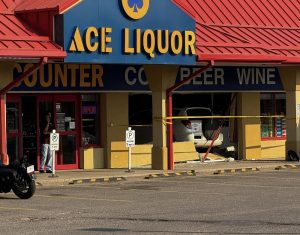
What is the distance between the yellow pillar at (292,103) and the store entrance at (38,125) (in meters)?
7.09

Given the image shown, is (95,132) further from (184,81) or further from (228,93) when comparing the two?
(228,93)

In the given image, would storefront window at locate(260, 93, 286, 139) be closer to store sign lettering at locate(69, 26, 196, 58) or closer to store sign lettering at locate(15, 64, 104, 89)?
store sign lettering at locate(69, 26, 196, 58)

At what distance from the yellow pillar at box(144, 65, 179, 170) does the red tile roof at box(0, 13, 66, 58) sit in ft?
13.7

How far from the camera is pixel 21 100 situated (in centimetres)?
2648

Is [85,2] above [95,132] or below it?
above

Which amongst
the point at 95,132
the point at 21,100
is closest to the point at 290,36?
the point at 95,132

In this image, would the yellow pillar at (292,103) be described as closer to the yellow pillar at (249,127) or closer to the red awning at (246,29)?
the red awning at (246,29)

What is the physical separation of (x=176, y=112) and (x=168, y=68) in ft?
12.7

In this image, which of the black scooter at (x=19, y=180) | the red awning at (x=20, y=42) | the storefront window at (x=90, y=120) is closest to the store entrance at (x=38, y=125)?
the storefront window at (x=90, y=120)

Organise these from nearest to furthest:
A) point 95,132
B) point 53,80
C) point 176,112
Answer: point 53,80, point 95,132, point 176,112

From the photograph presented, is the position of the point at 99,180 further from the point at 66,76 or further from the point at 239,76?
the point at 239,76

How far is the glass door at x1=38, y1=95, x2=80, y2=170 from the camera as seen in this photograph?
2719 centimetres

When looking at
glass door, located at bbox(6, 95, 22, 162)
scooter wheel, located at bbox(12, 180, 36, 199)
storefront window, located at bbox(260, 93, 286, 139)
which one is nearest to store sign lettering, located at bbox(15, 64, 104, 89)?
glass door, located at bbox(6, 95, 22, 162)

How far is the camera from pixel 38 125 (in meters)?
26.8
